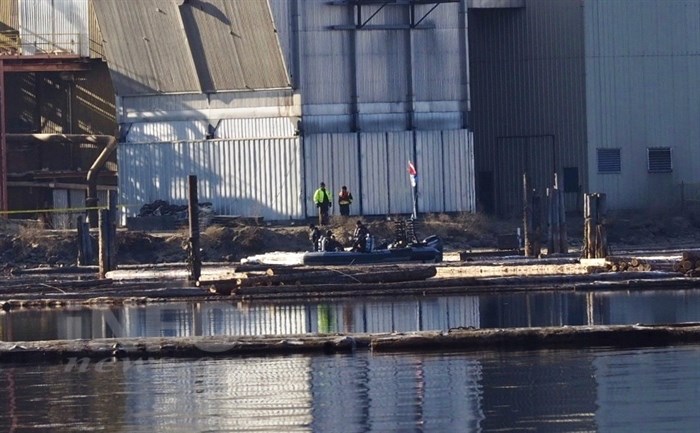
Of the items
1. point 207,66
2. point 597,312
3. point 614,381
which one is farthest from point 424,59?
point 614,381

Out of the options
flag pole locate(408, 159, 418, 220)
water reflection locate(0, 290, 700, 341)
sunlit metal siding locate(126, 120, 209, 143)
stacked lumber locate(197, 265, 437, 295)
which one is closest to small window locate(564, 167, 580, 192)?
flag pole locate(408, 159, 418, 220)

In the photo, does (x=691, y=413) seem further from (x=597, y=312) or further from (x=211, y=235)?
(x=211, y=235)

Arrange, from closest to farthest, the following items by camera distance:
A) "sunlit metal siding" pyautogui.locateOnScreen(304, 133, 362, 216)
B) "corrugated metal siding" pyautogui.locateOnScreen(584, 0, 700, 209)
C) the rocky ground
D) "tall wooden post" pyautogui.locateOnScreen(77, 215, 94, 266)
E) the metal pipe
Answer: "tall wooden post" pyautogui.locateOnScreen(77, 215, 94, 266) → the rocky ground → "sunlit metal siding" pyautogui.locateOnScreen(304, 133, 362, 216) → "corrugated metal siding" pyautogui.locateOnScreen(584, 0, 700, 209) → the metal pipe

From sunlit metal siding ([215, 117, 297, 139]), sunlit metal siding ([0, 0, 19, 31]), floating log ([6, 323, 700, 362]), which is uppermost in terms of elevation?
sunlit metal siding ([0, 0, 19, 31])

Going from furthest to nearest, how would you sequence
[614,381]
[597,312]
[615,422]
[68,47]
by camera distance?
[68,47], [597,312], [614,381], [615,422]

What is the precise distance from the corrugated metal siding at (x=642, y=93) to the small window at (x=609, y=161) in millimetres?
185

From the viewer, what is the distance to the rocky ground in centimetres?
5322

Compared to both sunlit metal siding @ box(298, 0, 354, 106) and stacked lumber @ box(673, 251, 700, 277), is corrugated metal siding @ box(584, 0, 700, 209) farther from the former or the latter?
stacked lumber @ box(673, 251, 700, 277)

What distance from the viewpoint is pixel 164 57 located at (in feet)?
193

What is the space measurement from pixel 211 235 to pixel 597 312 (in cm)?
2204

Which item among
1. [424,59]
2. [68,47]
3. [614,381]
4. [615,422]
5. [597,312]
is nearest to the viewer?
[615,422]

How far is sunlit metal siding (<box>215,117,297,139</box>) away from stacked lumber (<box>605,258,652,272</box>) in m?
18.5

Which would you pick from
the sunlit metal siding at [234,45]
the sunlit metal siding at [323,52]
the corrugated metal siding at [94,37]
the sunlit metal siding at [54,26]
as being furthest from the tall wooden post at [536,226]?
the sunlit metal siding at [54,26]

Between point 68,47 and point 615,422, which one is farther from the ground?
point 68,47
